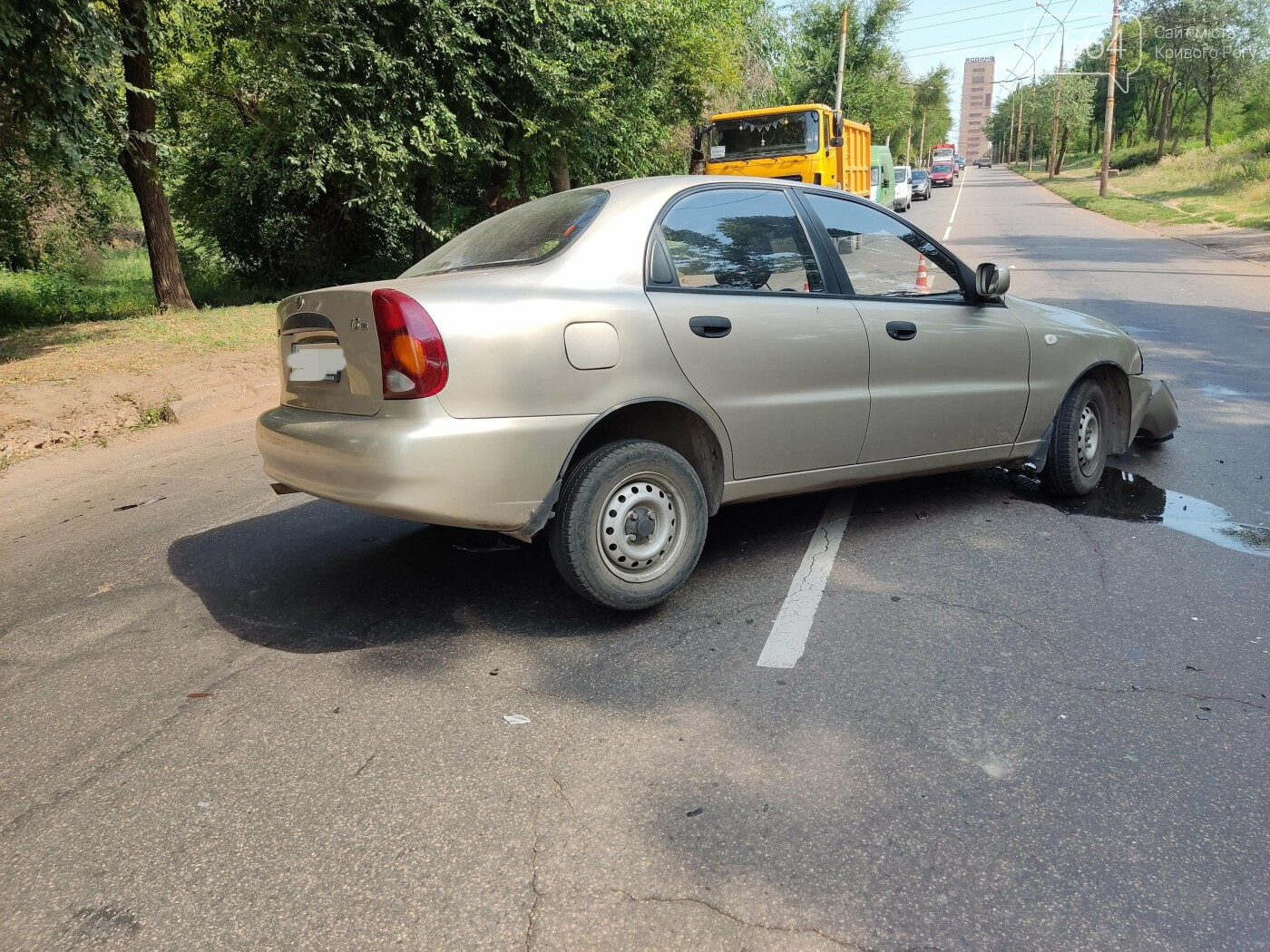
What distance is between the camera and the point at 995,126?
158000mm

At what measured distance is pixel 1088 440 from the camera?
5.42m

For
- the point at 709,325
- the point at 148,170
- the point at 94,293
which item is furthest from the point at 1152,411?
the point at 94,293

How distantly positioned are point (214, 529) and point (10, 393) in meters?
4.60

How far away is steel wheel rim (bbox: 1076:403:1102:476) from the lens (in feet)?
17.5

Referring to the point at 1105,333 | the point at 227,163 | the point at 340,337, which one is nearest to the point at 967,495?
the point at 1105,333

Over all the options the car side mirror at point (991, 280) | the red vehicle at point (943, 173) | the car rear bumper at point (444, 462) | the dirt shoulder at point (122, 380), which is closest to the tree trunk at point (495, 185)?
the dirt shoulder at point (122, 380)

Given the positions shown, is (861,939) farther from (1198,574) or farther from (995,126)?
(995,126)

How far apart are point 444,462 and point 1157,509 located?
4.09 meters

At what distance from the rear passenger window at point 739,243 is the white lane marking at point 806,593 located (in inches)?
50.0

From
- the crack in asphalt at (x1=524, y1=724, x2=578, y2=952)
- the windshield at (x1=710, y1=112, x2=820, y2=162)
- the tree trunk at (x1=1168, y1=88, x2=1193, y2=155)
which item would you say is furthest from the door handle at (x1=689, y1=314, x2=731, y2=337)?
the tree trunk at (x1=1168, y1=88, x2=1193, y2=155)

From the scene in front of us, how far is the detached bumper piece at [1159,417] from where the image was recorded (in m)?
6.05

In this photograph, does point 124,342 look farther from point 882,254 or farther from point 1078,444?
point 1078,444

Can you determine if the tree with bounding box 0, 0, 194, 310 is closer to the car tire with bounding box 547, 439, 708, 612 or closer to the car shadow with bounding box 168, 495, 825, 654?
the car shadow with bounding box 168, 495, 825, 654

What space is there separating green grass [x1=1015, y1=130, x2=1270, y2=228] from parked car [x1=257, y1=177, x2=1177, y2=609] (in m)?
26.5
